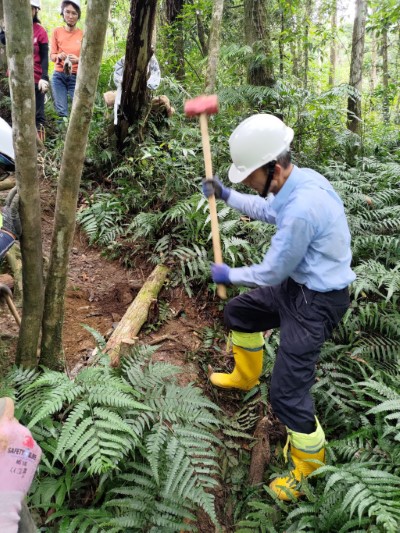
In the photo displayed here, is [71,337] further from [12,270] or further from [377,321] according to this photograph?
[377,321]

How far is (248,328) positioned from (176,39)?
9.09m

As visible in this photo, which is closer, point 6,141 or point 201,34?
point 6,141

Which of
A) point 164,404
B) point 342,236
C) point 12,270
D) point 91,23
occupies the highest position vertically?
point 91,23

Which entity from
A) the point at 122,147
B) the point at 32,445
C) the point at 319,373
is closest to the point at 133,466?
the point at 32,445

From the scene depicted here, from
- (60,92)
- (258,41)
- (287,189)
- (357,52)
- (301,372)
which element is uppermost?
(258,41)

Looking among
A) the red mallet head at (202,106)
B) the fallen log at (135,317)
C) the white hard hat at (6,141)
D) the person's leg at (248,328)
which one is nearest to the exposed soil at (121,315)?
the fallen log at (135,317)

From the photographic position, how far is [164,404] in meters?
3.03

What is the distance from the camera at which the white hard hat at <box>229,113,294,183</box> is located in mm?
2773

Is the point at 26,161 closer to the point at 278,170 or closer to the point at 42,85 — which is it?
the point at 278,170

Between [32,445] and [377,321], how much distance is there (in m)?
3.52

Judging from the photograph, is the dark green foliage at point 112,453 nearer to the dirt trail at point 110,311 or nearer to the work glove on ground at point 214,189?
the dirt trail at point 110,311

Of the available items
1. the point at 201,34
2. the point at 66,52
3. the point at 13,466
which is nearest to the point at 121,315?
the point at 13,466

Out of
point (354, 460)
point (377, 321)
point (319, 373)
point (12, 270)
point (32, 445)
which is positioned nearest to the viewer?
point (32, 445)

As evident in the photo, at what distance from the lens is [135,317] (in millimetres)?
4129
